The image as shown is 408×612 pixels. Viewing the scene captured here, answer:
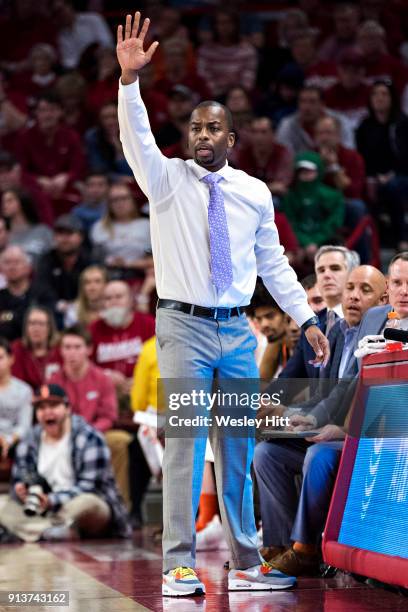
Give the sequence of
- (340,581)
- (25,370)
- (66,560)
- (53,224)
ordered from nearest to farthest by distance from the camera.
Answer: (340,581) → (66,560) → (25,370) → (53,224)

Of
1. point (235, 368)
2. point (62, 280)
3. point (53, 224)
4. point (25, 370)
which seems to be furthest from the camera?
point (53, 224)

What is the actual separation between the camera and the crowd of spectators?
A: 0.24 ft

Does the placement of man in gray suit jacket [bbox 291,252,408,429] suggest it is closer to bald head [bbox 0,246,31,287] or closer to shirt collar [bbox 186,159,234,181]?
shirt collar [bbox 186,159,234,181]

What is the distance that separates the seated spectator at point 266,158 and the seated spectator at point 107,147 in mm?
1233

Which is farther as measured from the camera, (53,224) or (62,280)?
(53,224)

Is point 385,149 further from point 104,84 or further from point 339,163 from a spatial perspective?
point 104,84

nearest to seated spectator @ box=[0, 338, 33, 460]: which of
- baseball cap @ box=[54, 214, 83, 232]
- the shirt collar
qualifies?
baseball cap @ box=[54, 214, 83, 232]

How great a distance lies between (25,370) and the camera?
8641 mm

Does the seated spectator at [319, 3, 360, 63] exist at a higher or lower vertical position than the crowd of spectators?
higher

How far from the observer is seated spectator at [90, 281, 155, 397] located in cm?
861

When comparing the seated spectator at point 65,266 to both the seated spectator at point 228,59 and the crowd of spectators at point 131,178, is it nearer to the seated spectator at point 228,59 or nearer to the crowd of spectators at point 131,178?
the crowd of spectators at point 131,178

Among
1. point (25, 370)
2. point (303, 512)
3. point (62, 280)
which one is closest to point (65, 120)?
point (62, 280)

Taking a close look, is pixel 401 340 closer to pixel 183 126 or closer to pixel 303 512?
pixel 303 512

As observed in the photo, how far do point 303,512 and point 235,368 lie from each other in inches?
34.1
